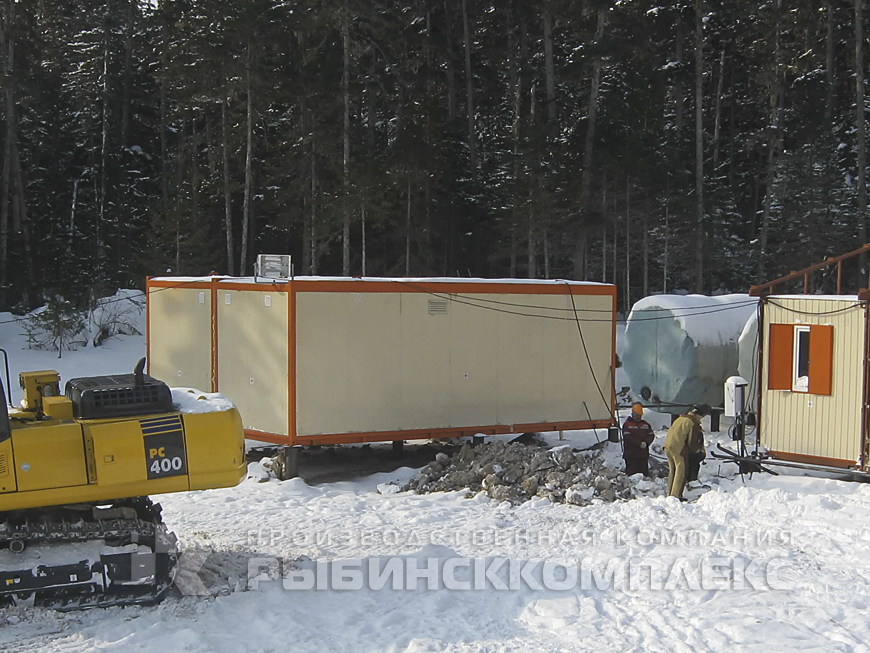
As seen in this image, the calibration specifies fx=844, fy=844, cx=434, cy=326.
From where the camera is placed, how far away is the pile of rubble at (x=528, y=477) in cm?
1000

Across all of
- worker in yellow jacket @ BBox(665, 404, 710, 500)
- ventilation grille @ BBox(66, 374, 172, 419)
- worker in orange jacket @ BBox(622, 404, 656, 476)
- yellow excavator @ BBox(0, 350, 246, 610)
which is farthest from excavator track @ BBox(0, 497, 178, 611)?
worker in orange jacket @ BBox(622, 404, 656, 476)

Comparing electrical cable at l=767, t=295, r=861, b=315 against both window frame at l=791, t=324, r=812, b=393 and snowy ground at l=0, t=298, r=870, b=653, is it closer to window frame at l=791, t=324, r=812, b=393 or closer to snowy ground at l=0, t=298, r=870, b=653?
window frame at l=791, t=324, r=812, b=393

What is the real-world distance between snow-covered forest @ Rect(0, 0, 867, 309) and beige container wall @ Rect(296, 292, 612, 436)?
41.5 feet

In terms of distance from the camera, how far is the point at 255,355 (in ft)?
40.0

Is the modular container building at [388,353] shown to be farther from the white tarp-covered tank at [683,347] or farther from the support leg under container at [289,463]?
the white tarp-covered tank at [683,347]

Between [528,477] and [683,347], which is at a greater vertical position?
[683,347]

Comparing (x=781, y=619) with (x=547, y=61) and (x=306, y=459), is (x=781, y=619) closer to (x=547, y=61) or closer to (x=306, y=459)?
(x=306, y=459)

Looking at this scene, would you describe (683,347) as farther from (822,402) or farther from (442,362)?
(442,362)

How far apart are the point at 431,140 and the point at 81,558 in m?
23.0

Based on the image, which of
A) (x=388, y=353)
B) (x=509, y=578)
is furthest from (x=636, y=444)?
(x=509, y=578)

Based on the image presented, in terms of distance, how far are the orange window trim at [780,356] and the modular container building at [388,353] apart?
9.83 ft

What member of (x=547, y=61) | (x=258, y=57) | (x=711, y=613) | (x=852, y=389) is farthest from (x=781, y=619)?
(x=547, y=61)

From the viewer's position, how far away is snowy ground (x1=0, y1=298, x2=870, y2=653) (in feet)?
19.1

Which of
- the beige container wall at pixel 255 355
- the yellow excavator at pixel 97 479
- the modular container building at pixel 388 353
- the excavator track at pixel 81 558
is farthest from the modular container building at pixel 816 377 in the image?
the excavator track at pixel 81 558
